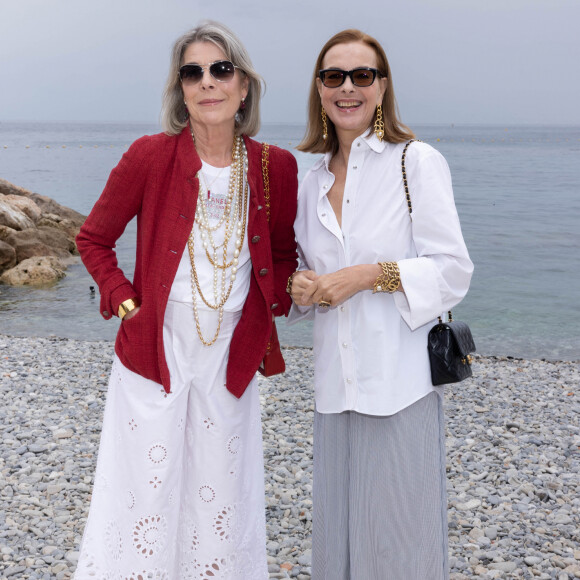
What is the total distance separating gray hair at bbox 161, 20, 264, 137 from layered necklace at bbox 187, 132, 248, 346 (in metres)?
0.23

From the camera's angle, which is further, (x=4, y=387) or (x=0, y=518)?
→ (x=4, y=387)

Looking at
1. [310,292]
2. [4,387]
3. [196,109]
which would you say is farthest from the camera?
[4,387]

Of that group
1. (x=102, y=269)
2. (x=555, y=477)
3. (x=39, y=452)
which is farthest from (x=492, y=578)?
(x=39, y=452)

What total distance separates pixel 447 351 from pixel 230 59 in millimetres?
1464

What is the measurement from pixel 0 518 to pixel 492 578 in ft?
10.4

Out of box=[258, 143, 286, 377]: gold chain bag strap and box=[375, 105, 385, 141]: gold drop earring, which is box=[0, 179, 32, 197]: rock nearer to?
box=[258, 143, 286, 377]: gold chain bag strap

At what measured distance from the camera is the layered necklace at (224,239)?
284 centimetres

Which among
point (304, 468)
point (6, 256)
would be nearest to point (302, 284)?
point (304, 468)

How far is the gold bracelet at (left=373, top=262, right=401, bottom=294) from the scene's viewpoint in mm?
2576

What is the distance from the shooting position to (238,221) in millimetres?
2926

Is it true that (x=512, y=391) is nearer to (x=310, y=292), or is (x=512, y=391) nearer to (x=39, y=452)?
(x=39, y=452)

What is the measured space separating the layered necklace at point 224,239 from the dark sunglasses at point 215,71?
35 cm

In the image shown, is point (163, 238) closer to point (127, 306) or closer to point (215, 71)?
point (127, 306)

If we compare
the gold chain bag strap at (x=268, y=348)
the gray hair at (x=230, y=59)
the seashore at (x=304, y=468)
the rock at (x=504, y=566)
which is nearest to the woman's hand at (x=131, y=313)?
the gold chain bag strap at (x=268, y=348)
